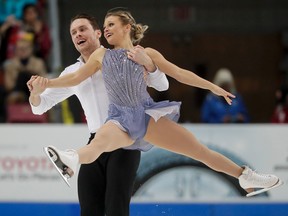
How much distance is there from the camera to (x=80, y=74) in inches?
151

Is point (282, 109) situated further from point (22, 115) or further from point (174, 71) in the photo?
point (174, 71)

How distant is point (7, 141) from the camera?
651cm

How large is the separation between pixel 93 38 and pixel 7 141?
2.69 m

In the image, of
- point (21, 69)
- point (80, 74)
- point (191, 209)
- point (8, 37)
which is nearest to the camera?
point (80, 74)

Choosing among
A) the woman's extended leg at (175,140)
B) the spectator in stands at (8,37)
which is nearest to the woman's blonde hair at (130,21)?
the woman's extended leg at (175,140)

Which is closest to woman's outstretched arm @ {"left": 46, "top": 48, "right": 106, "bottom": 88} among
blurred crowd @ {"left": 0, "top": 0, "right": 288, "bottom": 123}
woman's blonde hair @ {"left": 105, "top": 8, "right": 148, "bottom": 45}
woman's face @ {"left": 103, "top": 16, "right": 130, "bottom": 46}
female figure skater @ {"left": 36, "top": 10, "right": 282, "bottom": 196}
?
female figure skater @ {"left": 36, "top": 10, "right": 282, "bottom": 196}

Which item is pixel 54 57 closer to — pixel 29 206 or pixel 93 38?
pixel 29 206

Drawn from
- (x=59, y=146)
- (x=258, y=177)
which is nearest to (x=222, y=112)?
(x=59, y=146)

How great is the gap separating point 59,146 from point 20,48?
1523mm

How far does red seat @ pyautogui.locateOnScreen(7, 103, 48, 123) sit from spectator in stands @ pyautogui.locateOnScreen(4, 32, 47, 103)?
171 mm

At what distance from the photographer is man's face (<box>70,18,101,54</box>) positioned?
4027mm

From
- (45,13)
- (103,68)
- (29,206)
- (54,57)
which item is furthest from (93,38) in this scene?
(45,13)

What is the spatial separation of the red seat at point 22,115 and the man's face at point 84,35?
3.03m

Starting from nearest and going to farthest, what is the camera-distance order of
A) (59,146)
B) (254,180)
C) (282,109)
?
1. (254,180)
2. (59,146)
3. (282,109)
